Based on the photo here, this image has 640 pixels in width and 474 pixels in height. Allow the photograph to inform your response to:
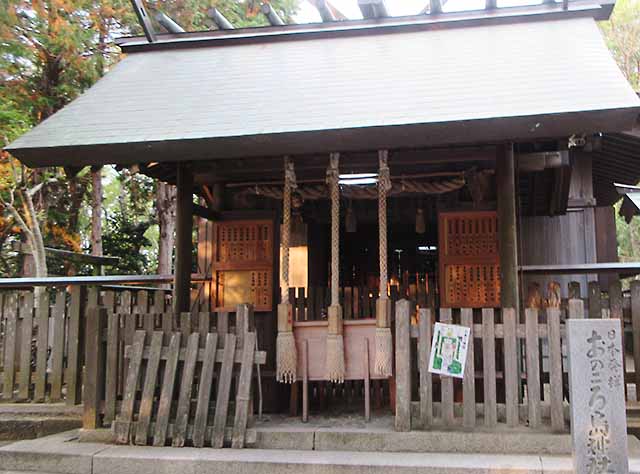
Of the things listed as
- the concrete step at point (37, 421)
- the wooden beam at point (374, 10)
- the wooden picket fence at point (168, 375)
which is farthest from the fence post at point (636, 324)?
the concrete step at point (37, 421)

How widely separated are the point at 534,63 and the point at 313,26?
2.99m

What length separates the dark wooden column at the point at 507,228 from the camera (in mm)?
5684

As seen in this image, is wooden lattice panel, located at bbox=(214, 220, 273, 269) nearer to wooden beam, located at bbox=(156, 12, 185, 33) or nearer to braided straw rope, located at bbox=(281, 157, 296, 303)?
braided straw rope, located at bbox=(281, 157, 296, 303)

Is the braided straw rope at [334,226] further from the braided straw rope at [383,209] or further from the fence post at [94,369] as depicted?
the fence post at [94,369]

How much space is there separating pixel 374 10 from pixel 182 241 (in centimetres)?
388

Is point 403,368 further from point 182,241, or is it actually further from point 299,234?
point 299,234

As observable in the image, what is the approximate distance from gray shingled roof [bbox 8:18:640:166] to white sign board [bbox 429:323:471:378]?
1800 mm

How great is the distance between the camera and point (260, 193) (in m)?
7.05

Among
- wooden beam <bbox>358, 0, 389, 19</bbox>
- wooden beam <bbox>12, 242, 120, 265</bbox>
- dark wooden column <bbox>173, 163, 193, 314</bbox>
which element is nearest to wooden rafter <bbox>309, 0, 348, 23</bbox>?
wooden beam <bbox>358, 0, 389, 19</bbox>

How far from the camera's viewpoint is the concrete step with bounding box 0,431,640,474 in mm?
4551

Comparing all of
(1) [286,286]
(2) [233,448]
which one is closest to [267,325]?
(1) [286,286]

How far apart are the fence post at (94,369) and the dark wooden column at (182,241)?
0.99 metres

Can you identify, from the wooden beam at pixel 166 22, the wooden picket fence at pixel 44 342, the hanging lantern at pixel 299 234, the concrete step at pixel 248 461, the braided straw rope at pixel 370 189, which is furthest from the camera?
the hanging lantern at pixel 299 234

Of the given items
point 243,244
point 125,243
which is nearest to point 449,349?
point 243,244
